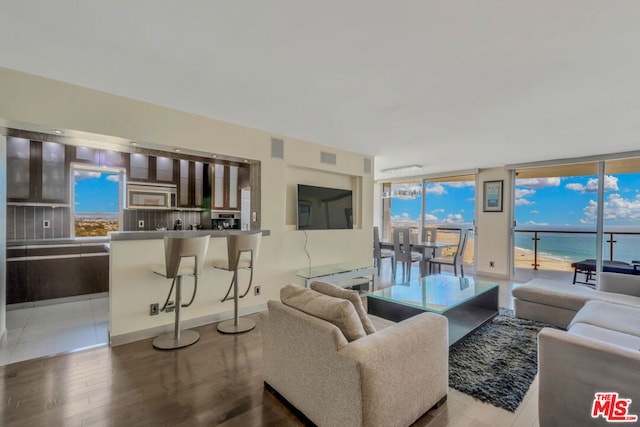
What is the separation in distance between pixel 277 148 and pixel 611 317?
378 cm

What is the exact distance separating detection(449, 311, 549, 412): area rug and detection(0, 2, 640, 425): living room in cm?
14

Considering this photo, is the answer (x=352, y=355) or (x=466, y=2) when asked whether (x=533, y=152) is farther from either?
(x=352, y=355)

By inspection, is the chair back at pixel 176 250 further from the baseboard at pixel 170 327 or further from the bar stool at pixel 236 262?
the baseboard at pixel 170 327

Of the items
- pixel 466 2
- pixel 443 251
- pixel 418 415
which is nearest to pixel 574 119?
pixel 466 2

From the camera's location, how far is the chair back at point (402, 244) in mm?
5520

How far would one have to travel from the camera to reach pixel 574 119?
10.4 feet

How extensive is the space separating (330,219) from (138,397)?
317 cm

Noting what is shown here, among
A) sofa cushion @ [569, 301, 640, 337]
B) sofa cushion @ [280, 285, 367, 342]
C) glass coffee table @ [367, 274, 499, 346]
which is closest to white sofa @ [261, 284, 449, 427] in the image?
sofa cushion @ [280, 285, 367, 342]

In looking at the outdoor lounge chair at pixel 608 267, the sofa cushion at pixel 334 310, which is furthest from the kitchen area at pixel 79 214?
the outdoor lounge chair at pixel 608 267

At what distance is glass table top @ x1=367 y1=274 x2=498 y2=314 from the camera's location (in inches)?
111

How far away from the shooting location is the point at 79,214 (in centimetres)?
A: 445

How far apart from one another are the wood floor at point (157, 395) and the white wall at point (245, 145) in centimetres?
113

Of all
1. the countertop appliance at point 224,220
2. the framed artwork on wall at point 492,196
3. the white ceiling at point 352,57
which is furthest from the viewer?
the framed artwork on wall at point 492,196

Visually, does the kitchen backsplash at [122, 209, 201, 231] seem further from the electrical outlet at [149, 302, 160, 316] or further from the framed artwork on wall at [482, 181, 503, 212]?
the framed artwork on wall at [482, 181, 503, 212]
